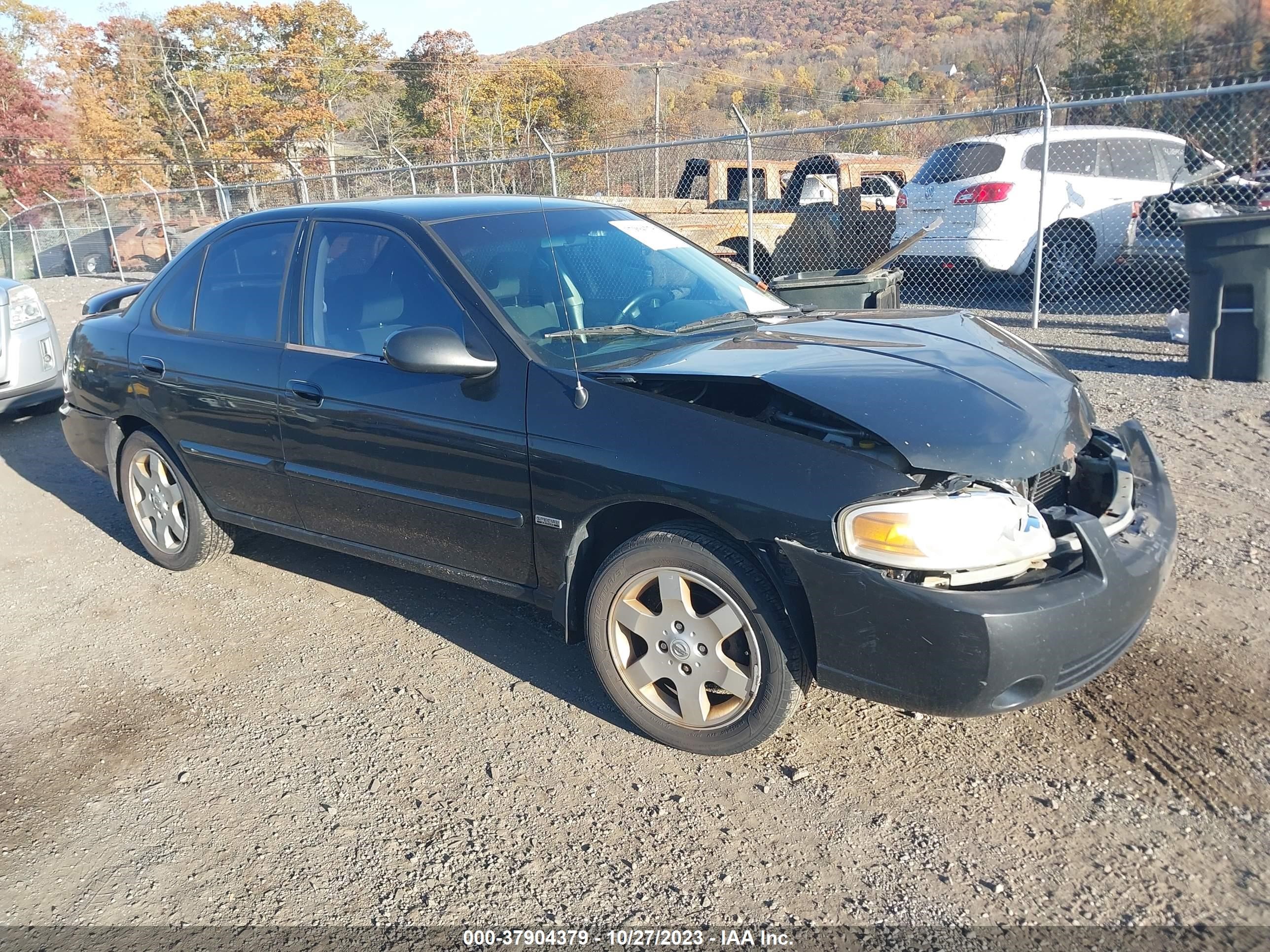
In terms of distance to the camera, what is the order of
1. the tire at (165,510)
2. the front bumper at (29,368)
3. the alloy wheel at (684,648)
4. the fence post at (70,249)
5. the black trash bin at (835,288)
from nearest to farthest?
the alloy wheel at (684,648), the tire at (165,510), the black trash bin at (835,288), the front bumper at (29,368), the fence post at (70,249)

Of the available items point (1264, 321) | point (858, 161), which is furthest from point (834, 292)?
point (858, 161)

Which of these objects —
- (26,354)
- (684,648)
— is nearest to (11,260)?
(26,354)

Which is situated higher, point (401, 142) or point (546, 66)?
point (546, 66)

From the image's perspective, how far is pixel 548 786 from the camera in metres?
3.03

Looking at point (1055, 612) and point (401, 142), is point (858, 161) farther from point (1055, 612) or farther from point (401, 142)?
point (401, 142)

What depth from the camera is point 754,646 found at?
2.89 meters

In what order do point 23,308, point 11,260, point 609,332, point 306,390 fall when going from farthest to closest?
point 11,260 < point 23,308 < point 306,390 < point 609,332

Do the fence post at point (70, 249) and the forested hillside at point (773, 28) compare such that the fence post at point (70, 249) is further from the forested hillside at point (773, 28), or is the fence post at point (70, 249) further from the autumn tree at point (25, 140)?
the forested hillside at point (773, 28)

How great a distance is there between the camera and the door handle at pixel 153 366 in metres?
4.65

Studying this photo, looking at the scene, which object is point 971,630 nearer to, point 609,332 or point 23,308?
point 609,332

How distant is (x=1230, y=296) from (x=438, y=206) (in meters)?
5.71

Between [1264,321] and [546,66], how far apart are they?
110 ft

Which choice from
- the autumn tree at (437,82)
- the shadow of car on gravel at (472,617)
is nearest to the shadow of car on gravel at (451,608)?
the shadow of car on gravel at (472,617)

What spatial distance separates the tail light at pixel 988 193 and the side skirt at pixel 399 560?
315 inches
